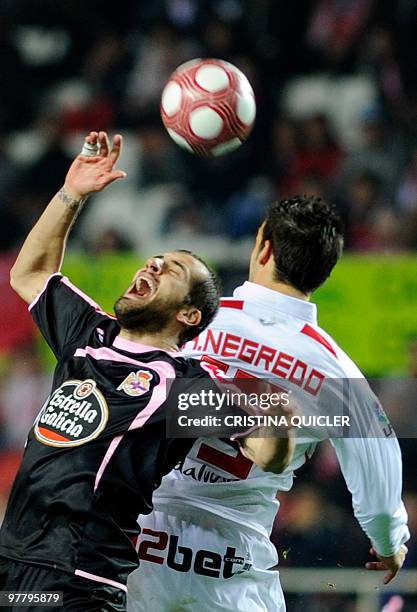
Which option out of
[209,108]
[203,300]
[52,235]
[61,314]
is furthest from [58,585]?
[209,108]

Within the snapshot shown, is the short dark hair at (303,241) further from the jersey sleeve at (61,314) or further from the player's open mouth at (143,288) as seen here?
the jersey sleeve at (61,314)

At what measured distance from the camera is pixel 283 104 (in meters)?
10.5

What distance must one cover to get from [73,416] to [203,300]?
670mm

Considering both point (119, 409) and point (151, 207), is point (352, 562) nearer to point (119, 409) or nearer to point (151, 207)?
point (119, 409)

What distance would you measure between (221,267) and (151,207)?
6.57 ft

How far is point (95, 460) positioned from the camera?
12.4ft

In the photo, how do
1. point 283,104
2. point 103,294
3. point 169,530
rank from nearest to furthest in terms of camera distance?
point 169,530 → point 103,294 → point 283,104

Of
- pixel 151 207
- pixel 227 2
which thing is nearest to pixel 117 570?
pixel 151 207

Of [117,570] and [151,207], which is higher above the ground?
[151,207]

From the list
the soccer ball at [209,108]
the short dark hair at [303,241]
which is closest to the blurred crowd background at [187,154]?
the soccer ball at [209,108]

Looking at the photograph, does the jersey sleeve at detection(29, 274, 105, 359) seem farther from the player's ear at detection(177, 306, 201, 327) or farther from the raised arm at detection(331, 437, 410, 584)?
the raised arm at detection(331, 437, 410, 584)

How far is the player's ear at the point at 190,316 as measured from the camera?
4146 mm

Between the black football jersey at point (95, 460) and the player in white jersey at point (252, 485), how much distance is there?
0.50 metres

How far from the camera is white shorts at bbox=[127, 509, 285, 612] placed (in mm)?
4438
